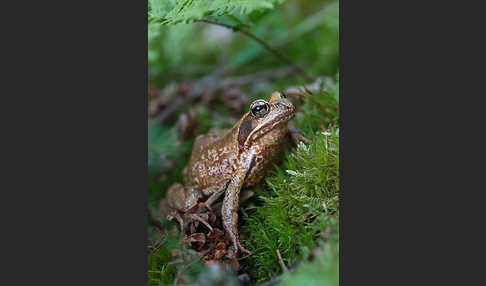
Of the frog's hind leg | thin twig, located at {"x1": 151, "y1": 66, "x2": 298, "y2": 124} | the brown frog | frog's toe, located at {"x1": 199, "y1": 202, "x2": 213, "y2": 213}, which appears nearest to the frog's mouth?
the brown frog

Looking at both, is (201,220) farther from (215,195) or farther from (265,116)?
(265,116)

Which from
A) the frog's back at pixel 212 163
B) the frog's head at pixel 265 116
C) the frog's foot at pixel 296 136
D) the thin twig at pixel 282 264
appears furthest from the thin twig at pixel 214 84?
the thin twig at pixel 282 264

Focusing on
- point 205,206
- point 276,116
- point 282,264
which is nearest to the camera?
point 282,264

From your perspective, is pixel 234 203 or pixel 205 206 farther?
pixel 205 206

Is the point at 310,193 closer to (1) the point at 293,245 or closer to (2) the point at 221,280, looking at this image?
(1) the point at 293,245

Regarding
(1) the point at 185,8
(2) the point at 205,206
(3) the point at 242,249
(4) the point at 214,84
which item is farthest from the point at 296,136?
(4) the point at 214,84

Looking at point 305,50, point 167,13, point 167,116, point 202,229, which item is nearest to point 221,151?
point 202,229

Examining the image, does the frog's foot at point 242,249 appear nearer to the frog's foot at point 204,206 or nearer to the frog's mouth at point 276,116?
the frog's foot at point 204,206

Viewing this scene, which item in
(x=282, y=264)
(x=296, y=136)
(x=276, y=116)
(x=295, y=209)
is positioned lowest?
(x=282, y=264)
